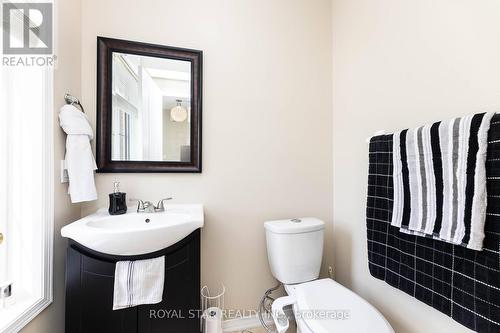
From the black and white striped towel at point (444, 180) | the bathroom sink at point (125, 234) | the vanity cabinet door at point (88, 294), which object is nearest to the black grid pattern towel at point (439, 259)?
the black and white striped towel at point (444, 180)

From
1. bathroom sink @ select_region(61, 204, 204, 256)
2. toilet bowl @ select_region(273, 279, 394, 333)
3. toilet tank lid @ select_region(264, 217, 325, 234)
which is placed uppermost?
bathroom sink @ select_region(61, 204, 204, 256)

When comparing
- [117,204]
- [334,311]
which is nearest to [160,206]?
[117,204]

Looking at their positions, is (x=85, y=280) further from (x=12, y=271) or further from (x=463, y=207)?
(x=463, y=207)

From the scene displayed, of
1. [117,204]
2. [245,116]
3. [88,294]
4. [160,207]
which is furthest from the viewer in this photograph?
[245,116]

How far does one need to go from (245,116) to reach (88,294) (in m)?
1.25

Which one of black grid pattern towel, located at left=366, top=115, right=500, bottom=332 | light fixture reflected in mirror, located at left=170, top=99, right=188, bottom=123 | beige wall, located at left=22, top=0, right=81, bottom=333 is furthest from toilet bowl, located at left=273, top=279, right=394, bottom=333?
light fixture reflected in mirror, located at left=170, top=99, right=188, bottom=123

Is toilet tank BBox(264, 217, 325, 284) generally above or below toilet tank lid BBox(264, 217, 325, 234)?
below

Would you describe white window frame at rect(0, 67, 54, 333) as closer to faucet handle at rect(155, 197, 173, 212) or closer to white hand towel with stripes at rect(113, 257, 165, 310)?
white hand towel with stripes at rect(113, 257, 165, 310)

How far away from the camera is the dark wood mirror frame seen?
4.24 feet

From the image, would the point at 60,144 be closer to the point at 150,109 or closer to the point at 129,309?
the point at 150,109

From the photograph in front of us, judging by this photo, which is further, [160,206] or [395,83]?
[160,206]

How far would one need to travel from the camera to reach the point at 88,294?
99 centimetres

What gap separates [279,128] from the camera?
1580mm

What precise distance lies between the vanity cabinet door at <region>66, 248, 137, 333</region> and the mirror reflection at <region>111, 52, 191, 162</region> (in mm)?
582
